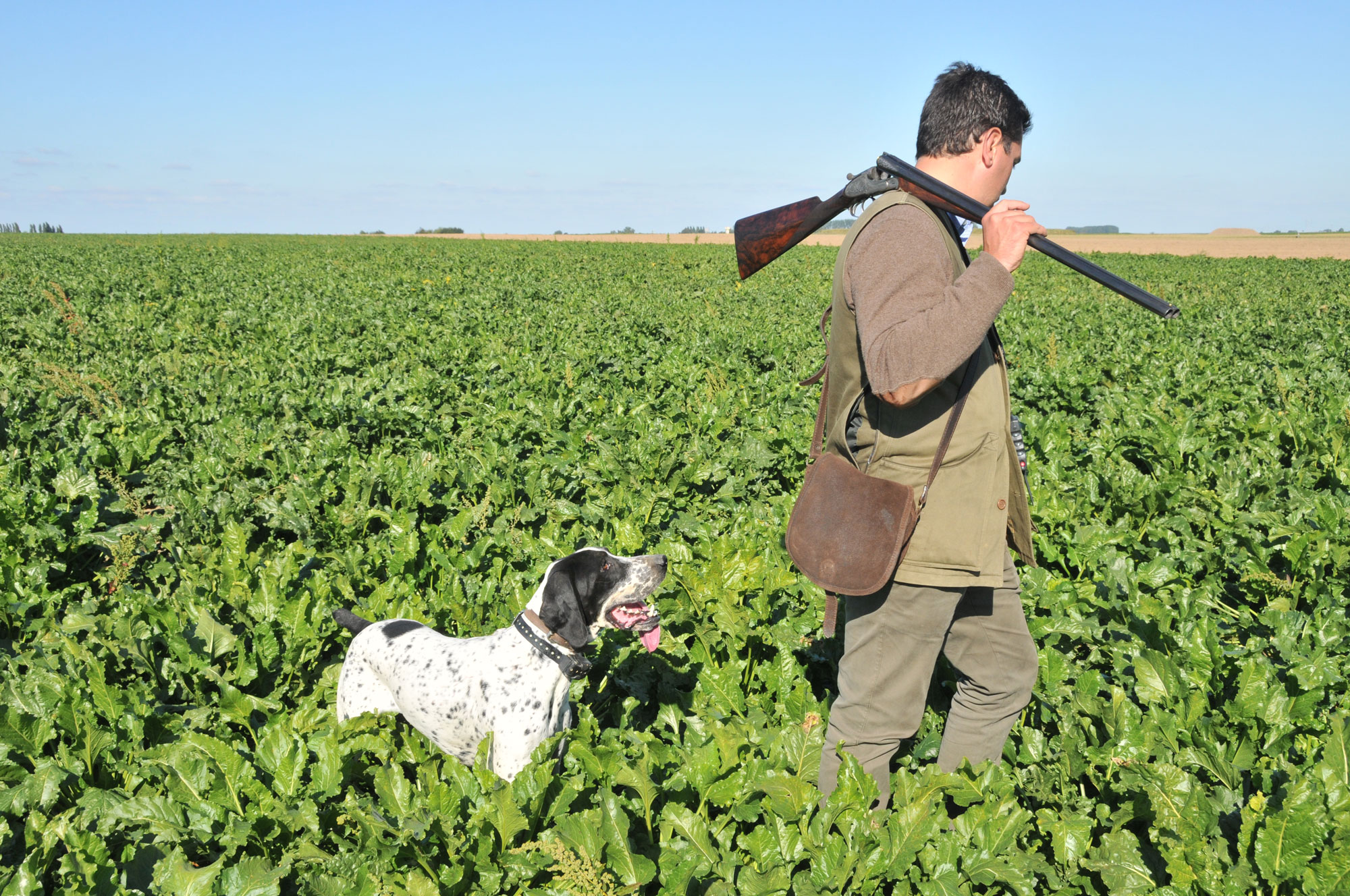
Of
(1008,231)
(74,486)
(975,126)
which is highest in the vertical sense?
(975,126)

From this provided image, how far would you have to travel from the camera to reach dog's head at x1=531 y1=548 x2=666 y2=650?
2979 millimetres

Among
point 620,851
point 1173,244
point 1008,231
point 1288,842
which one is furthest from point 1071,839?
point 1173,244

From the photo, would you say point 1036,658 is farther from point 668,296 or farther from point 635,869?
point 668,296

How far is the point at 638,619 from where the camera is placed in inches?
124

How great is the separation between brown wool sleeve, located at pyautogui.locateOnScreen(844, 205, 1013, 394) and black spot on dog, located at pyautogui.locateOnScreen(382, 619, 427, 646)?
2249 millimetres

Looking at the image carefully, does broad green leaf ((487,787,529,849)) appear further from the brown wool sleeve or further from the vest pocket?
the brown wool sleeve

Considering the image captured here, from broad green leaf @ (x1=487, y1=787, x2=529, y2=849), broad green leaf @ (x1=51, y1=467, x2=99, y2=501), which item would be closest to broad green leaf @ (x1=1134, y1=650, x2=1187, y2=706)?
broad green leaf @ (x1=487, y1=787, x2=529, y2=849)

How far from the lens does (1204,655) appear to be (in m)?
3.48

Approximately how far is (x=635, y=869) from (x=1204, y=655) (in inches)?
102

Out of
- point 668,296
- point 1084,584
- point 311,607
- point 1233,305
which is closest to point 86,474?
point 311,607

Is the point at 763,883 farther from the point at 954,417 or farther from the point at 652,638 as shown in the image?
the point at 954,417

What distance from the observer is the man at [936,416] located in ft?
7.09

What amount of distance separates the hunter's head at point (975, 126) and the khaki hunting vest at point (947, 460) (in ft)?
0.65

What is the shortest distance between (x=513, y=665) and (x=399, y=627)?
722 millimetres
